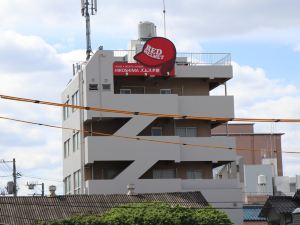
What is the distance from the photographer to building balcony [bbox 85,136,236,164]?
2623 inches

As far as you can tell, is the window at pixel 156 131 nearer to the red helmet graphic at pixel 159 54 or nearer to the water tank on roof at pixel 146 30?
the red helmet graphic at pixel 159 54

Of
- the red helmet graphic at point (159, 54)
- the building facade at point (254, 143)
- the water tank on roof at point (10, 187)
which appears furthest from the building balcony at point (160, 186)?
the building facade at point (254, 143)

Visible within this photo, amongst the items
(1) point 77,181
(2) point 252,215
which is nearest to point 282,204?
(1) point 77,181

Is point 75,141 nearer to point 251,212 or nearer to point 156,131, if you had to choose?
point 156,131

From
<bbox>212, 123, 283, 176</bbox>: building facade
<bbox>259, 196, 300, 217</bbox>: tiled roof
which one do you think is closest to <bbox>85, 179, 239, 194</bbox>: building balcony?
<bbox>259, 196, 300, 217</bbox>: tiled roof

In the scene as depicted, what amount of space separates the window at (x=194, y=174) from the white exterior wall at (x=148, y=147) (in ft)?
6.40

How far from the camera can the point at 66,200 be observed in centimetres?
5903

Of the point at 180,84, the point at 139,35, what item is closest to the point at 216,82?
the point at 180,84

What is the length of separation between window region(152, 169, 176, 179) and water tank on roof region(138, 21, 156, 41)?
1249 cm

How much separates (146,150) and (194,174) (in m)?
5.70

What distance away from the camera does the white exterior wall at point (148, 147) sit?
2625 inches

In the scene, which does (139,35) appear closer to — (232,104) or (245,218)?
(232,104)

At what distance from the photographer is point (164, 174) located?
2744 inches

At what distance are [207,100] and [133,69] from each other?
6816 millimetres
